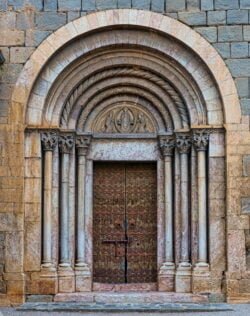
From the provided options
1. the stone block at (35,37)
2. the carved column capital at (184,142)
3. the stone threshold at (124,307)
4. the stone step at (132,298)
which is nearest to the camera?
the stone threshold at (124,307)

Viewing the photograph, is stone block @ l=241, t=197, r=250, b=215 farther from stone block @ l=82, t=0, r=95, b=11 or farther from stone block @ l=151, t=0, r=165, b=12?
stone block @ l=82, t=0, r=95, b=11

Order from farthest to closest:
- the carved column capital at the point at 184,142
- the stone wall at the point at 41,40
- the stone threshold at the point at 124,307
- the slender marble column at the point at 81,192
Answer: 1. the slender marble column at the point at 81,192
2. the carved column capital at the point at 184,142
3. the stone wall at the point at 41,40
4. the stone threshold at the point at 124,307

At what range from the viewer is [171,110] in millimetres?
11453

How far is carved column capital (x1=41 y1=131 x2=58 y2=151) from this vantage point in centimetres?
1102

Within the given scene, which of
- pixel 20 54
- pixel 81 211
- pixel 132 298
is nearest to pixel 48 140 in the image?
pixel 81 211

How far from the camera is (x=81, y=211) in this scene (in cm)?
1141

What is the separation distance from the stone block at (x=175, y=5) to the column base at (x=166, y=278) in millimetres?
4219

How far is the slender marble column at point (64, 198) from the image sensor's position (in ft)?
36.8

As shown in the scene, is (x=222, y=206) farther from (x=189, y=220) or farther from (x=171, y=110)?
(x=171, y=110)

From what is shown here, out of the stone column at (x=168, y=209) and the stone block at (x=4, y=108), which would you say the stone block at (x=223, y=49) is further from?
the stone block at (x=4, y=108)

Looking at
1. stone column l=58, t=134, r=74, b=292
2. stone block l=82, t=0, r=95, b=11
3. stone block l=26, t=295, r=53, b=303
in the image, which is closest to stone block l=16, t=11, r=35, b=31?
stone block l=82, t=0, r=95, b=11

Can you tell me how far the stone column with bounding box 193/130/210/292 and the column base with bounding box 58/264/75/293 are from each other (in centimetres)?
201

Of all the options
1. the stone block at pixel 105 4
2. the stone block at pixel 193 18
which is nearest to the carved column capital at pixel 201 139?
the stone block at pixel 193 18

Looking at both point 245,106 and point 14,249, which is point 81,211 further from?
point 245,106
